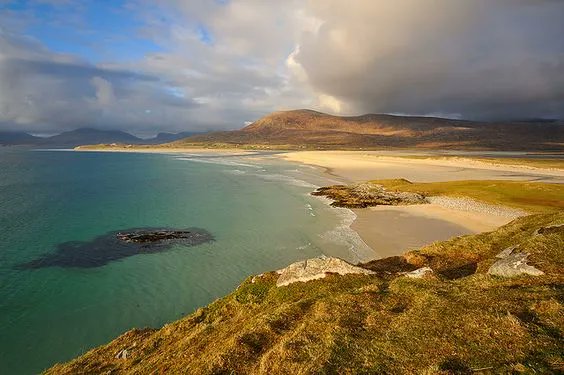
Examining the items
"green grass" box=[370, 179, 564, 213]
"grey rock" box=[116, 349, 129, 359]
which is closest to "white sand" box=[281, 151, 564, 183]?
"green grass" box=[370, 179, 564, 213]

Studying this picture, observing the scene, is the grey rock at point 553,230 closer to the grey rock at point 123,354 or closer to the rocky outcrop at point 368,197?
the grey rock at point 123,354

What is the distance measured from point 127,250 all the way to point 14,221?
77.4 feet

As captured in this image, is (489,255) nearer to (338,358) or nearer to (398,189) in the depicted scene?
(338,358)

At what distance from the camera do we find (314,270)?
16375mm

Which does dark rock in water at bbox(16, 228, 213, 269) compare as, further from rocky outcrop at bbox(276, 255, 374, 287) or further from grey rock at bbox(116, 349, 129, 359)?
rocky outcrop at bbox(276, 255, 374, 287)

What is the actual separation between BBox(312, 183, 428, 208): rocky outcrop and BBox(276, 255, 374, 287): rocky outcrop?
38593 mm

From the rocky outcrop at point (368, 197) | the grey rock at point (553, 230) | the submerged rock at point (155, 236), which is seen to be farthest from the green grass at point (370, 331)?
the rocky outcrop at point (368, 197)

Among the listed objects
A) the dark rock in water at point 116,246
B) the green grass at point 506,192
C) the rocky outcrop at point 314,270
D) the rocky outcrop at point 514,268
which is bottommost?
the dark rock in water at point 116,246

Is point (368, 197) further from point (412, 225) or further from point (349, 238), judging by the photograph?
point (349, 238)

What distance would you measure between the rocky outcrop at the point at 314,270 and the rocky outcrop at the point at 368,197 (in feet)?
127

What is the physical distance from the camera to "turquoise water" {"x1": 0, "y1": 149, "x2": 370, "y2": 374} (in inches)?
832

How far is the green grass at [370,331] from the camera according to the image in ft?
29.5

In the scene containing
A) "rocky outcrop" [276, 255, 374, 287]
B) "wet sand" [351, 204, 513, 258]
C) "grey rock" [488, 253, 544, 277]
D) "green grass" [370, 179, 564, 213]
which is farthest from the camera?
"green grass" [370, 179, 564, 213]

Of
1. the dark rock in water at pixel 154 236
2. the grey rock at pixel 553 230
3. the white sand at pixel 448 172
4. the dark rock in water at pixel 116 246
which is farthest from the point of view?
the white sand at pixel 448 172
